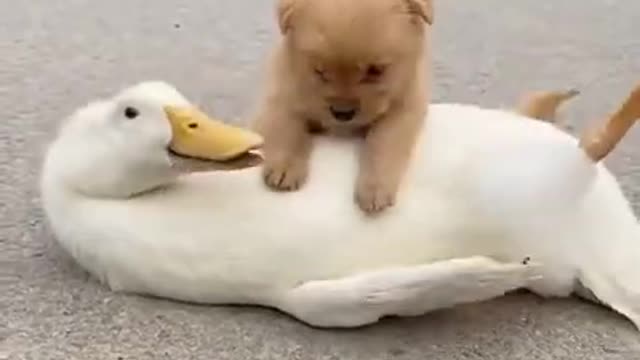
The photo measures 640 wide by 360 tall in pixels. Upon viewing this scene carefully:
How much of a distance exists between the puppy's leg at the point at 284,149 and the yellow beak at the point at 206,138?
27 millimetres

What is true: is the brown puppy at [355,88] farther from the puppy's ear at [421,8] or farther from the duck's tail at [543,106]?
the duck's tail at [543,106]

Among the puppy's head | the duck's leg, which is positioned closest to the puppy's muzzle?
the puppy's head

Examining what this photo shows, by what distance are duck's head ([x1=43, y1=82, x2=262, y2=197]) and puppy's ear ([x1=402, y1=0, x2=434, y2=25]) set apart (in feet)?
0.47

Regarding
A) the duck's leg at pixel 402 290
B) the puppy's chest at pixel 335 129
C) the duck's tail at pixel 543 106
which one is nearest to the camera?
the duck's leg at pixel 402 290

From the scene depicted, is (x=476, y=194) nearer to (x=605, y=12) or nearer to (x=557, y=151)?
(x=557, y=151)

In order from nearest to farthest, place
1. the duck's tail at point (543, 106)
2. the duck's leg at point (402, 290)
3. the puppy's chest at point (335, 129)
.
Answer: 1. the duck's leg at point (402, 290)
2. the puppy's chest at point (335, 129)
3. the duck's tail at point (543, 106)

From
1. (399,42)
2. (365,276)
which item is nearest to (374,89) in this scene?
(399,42)

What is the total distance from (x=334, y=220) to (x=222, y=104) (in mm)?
475

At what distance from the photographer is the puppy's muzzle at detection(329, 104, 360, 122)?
100cm

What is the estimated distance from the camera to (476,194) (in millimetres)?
989

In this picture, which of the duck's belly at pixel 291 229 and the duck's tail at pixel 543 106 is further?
the duck's tail at pixel 543 106

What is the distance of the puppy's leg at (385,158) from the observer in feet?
3.22

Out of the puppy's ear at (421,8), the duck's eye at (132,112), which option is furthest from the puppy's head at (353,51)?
the duck's eye at (132,112)

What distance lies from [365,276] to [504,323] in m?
0.13
